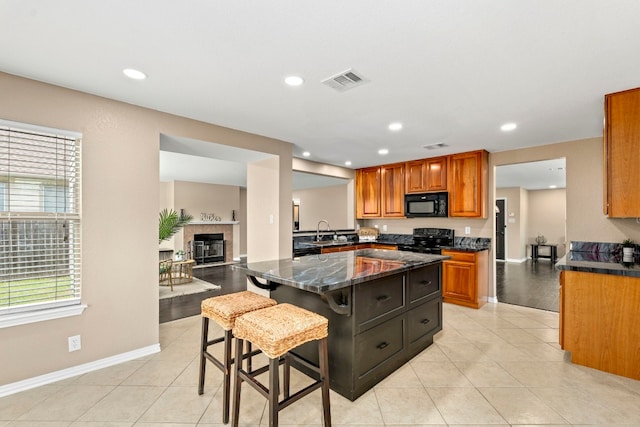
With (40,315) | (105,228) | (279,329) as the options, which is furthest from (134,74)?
(279,329)

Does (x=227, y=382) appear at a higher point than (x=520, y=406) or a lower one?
higher

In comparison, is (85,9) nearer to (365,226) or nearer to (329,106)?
(329,106)

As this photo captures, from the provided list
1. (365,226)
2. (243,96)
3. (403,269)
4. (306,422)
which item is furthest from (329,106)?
(365,226)

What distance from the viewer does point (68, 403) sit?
2035 millimetres

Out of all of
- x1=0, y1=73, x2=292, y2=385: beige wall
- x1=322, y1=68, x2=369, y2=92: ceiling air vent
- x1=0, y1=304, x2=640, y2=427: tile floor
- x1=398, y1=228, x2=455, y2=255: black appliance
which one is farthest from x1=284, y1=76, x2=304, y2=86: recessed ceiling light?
x1=398, y1=228, x2=455, y2=255: black appliance

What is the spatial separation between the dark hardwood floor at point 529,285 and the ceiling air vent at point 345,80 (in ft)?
13.7

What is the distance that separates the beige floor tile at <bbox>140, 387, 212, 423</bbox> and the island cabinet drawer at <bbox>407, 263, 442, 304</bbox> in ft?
5.90

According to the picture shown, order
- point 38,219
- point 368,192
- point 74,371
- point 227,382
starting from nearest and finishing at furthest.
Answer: point 227,382, point 38,219, point 74,371, point 368,192

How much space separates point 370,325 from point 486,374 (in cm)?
114

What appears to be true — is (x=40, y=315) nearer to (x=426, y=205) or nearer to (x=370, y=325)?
(x=370, y=325)

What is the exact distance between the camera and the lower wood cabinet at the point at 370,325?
205 centimetres

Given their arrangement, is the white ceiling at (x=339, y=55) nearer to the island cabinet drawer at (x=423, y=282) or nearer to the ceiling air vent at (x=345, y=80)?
the ceiling air vent at (x=345, y=80)

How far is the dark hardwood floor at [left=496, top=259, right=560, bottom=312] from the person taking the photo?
14.8 feet

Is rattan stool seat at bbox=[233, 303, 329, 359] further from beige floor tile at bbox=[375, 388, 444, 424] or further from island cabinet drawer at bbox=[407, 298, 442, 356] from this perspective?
island cabinet drawer at bbox=[407, 298, 442, 356]
